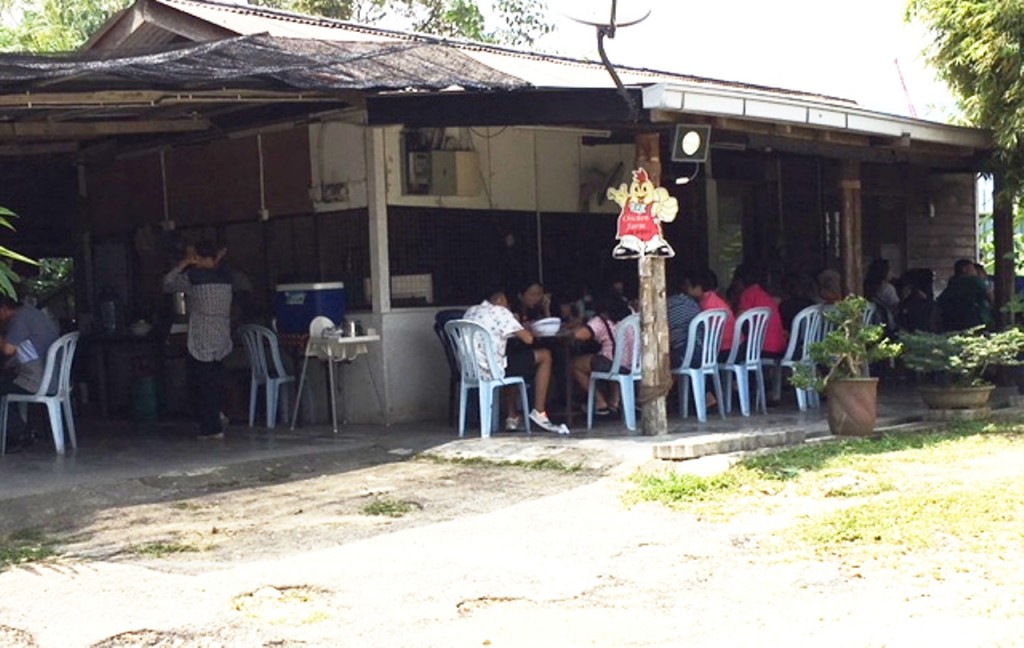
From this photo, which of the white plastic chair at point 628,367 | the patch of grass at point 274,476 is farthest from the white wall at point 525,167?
the patch of grass at point 274,476

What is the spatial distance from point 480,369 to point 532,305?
1271 millimetres

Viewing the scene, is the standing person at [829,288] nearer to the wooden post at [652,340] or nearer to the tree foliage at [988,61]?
the tree foliage at [988,61]

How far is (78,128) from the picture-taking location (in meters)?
10.4

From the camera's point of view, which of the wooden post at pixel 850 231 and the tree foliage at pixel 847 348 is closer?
the tree foliage at pixel 847 348

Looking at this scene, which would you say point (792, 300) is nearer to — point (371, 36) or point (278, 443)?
point (371, 36)

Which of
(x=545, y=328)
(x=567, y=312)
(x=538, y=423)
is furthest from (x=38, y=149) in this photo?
(x=538, y=423)

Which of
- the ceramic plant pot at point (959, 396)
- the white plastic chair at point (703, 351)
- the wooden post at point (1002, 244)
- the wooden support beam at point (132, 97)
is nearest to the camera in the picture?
the wooden support beam at point (132, 97)

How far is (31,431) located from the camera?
10336mm

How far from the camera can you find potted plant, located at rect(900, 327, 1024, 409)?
1009cm

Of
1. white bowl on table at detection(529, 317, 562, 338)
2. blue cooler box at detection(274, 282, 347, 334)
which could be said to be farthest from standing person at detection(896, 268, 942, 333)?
blue cooler box at detection(274, 282, 347, 334)

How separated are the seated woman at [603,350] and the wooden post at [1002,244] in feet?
14.0

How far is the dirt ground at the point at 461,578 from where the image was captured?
15.8 feet

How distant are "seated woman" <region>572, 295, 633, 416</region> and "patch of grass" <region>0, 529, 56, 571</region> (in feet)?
15.6

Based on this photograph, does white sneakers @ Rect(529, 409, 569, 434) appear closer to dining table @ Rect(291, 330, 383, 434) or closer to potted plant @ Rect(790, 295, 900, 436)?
dining table @ Rect(291, 330, 383, 434)
